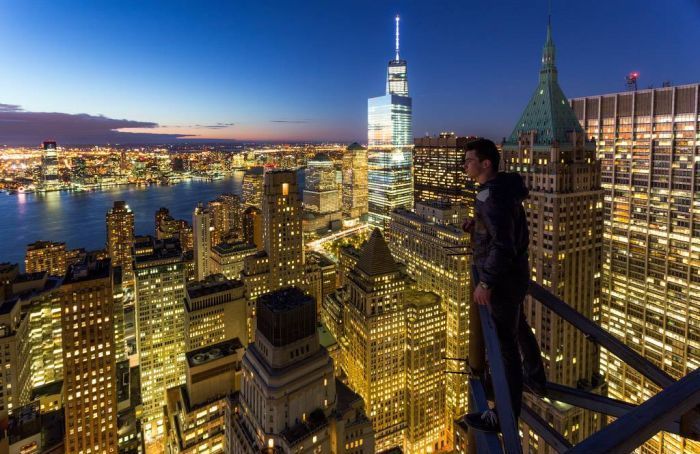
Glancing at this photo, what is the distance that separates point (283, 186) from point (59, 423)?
15.0 meters

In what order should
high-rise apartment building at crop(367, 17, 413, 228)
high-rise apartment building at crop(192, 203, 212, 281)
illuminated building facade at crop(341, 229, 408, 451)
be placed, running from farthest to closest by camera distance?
high-rise apartment building at crop(367, 17, 413, 228)
high-rise apartment building at crop(192, 203, 212, 281)
illuminated building facade at crop(341, 229, 408, 451)

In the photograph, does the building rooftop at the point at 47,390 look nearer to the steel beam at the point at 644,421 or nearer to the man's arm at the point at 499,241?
the man's arm at the point at 499,241

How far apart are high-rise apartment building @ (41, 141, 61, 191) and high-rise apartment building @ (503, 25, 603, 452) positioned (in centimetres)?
6429

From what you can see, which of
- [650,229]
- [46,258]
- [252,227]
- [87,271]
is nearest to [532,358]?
[87,271]

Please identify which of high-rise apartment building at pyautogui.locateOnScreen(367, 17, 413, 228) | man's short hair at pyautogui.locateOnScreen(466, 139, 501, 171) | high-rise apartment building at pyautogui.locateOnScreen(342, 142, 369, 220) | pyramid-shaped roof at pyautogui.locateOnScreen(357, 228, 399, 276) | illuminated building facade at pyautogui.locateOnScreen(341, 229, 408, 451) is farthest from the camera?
high-rise apartment building at pyautogui.locateOnScreen(342, 142, 369, 220)

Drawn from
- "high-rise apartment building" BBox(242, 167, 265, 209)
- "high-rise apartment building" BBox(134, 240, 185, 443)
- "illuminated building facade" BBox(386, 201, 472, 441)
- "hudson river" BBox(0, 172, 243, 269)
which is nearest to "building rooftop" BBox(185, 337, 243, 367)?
"high-rise apartment building" BBox(134, 240, 185, 443)

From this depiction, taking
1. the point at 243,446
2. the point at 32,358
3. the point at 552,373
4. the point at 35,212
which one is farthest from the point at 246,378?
the point at 35,212

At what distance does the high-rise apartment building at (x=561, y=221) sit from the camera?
1436cm

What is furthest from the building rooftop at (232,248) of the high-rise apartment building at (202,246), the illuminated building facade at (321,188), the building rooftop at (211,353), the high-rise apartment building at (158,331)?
the illuminated building facade at (321,188)

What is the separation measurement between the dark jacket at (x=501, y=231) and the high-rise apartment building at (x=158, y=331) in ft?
83.3

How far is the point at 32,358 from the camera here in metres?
22.7

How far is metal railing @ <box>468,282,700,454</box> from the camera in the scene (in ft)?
3.48

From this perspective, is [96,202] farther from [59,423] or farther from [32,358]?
[59,423]

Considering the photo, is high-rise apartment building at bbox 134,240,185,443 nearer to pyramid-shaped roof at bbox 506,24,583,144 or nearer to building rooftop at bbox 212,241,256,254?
building rooftop at bbox 212,241,256,254
